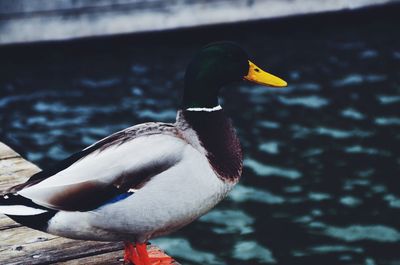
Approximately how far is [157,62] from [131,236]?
Answer: 28.4 ft

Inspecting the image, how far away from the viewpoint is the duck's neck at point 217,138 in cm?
312

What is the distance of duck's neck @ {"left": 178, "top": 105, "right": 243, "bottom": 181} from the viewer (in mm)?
3117

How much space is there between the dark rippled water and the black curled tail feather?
3.30 meters

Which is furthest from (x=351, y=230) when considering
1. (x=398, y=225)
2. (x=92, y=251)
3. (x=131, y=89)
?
(x=131, y=89)

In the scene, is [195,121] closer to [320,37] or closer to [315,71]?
[315,71]

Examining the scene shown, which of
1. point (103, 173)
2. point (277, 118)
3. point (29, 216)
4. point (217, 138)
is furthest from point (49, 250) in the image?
point (277, 118)

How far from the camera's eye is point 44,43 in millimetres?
12195

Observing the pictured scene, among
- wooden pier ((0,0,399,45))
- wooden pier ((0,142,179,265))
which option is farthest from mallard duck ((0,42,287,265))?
wooden pier ((0,0,399,45))

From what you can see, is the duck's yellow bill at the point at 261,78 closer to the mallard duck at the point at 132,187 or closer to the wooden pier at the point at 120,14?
the mallard duck at the point at 132,187

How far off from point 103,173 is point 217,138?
1.63ft

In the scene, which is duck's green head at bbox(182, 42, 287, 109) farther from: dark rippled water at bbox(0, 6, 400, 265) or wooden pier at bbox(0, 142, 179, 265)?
dark rippled water at bbox(0, 6, 400, 265)

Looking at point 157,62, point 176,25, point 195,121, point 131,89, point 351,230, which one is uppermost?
point 176,25

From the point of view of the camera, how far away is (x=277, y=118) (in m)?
8.98

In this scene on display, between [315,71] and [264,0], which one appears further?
[264,0]
